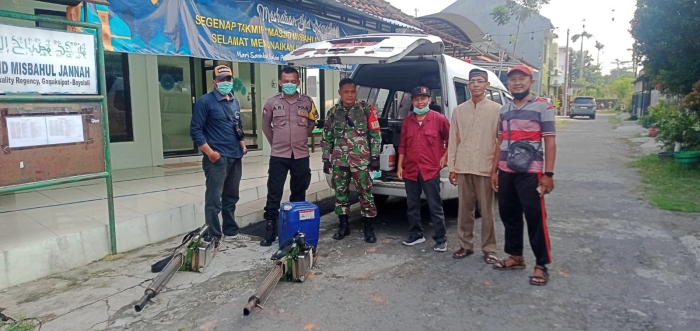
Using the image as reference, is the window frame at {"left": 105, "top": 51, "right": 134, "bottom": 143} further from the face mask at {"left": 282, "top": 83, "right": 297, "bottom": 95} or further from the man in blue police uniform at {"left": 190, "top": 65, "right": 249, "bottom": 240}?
the face mask at {"left": 282, "top": 83, "right": 297, "bottom": 95}

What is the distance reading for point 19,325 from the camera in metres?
3.32

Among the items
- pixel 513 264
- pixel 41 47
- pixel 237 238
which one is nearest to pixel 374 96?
pixel 237 238

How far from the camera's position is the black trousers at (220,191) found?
491cm

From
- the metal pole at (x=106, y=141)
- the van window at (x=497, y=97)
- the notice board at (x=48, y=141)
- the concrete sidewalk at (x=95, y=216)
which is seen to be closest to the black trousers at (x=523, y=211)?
the van window at (x=497, y=97)

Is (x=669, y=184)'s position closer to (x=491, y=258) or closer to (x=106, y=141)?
(x=491, y=258)

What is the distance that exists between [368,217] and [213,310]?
2.09 metres

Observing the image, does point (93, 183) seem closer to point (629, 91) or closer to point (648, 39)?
point (648, 39)

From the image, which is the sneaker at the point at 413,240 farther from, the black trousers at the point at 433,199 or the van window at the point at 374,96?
the van window at the point at 374,96

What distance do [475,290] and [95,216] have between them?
3.96 m

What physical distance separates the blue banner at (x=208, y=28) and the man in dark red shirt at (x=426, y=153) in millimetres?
3157

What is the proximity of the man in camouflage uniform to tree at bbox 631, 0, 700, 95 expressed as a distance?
297 inches

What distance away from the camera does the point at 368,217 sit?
5184 millimetres

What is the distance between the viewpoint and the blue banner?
5.39 meters

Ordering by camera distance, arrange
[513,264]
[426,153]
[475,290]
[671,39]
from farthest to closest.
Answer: [671,39] < [426,153] < [513,264] < [475,290]
